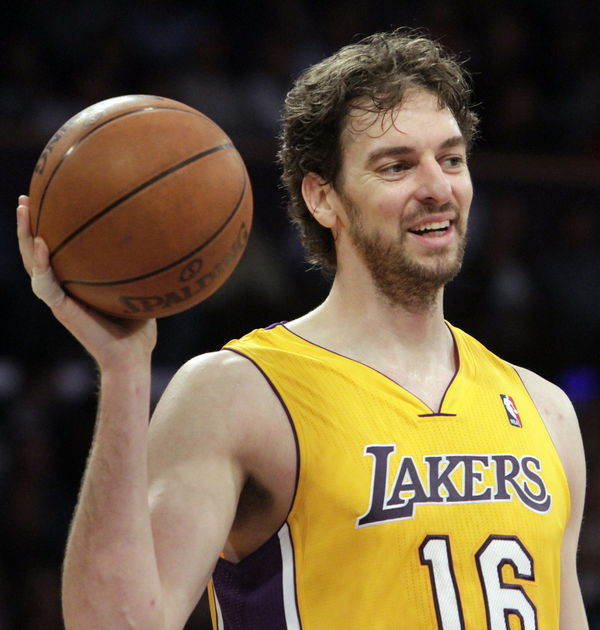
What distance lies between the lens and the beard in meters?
2.85

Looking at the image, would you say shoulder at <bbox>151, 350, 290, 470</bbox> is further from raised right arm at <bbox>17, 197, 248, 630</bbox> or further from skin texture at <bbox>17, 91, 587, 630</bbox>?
raised right arm at <bbox>17, 197, 248, 630</bbox>

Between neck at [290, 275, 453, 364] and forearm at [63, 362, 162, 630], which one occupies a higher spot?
neck at [290, 275, 453, 364]

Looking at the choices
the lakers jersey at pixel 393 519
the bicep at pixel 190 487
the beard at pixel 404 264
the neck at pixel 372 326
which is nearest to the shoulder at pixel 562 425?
the lakers jersey at pixel 393 519

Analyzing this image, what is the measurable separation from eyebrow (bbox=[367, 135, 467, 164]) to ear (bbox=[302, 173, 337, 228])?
22cm

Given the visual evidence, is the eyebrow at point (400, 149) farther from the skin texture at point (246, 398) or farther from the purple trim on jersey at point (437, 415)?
the purple trim on jersey at point (437, 415)

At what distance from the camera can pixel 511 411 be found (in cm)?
291

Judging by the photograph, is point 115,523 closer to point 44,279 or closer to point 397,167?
point 44,279

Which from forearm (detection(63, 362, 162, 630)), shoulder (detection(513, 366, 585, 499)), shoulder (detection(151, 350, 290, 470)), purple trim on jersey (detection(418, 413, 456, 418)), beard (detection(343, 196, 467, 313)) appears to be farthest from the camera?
shoulder (detection(513, 366, 585, 499))

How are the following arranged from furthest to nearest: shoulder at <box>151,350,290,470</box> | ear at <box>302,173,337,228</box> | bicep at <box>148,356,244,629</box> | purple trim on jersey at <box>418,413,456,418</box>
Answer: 1. ear at <box>302,173,337,228</box>
2. purple trim on jersey at <box>418,413,456,418</box>
3. shoulder at <box>151,350,290,470</box>
4. bicep at <box>148,356,244,629</box>

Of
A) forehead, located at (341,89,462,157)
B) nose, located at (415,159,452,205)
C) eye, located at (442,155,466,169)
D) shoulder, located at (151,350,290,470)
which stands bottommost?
shoulder, located at (151,350,290,470)

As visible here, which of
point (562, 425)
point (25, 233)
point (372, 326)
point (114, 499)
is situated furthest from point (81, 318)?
point (562, 425)

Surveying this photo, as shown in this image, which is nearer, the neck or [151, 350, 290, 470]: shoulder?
[151, 350, 290, 470]: shoulder

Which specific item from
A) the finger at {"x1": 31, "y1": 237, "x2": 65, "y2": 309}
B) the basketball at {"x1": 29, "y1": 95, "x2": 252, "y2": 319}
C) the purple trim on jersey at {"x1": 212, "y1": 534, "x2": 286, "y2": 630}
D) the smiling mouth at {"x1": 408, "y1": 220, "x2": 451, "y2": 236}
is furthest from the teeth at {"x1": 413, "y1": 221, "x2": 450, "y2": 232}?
the finger at {"x1": 31, "y1": 237, "x2": 65, "y2": 309}

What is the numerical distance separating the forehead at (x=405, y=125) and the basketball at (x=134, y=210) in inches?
29.0
